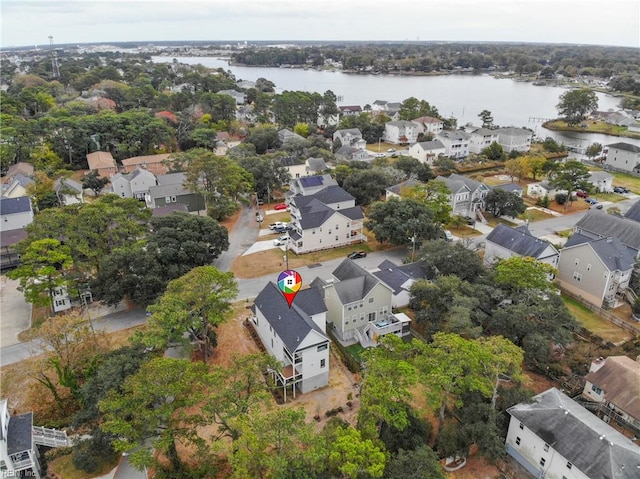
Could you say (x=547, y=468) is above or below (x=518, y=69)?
below

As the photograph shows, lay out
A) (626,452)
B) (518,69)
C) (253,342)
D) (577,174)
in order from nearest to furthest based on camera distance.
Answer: (626,452), (253,342), (577,174), (518,69)

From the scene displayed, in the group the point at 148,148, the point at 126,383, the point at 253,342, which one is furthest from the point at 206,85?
the point at 126,383

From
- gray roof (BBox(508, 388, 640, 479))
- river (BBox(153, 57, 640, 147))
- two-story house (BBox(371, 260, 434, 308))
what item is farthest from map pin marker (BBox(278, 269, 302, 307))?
river (BBox(153, 57, 640, 147))

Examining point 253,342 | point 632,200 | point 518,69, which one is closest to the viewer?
point 253,342

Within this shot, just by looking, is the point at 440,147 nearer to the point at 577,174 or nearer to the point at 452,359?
the point at 577,174

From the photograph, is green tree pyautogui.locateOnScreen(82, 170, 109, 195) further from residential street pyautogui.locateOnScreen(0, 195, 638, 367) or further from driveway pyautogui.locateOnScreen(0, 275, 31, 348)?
driveway pyautogui.locateOnScreen(0, 275, 31, 348)

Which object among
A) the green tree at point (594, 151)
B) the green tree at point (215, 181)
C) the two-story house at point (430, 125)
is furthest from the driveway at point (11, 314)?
the green tree at point (594, 151)

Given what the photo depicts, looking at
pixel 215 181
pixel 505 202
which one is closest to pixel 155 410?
pixel 215 181

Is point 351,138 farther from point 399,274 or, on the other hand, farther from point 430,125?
point 399,274
